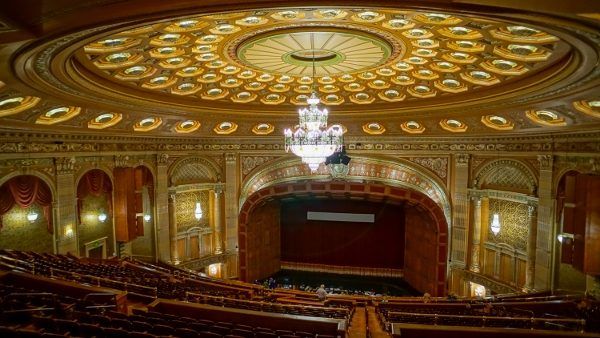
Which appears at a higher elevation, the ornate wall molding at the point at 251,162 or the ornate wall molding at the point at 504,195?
the ornate wall molding at the point at 251,162

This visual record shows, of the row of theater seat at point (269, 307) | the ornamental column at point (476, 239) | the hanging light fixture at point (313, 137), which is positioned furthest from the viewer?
the ornamental column at point (476, 239)

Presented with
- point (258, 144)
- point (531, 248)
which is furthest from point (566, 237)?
point (258, 144)

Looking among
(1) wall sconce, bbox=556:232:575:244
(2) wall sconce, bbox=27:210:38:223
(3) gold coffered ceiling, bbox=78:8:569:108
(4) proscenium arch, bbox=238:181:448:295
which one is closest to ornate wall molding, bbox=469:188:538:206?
(4) proscenium arch, bbox=238:181:448:295

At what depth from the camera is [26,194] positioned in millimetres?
10414

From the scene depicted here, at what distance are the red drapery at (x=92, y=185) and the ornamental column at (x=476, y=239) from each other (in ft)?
42.2

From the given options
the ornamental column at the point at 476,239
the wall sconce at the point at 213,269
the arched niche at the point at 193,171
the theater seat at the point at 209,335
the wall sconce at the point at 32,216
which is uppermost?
the arched niche at the point at 193,171

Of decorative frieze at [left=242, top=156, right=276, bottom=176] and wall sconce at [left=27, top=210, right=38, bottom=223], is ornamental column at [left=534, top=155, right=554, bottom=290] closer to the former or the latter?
decorative frieze at [left=242, top=156, right=276, bottom=176]

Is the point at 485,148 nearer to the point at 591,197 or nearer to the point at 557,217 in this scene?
the point at 557,217

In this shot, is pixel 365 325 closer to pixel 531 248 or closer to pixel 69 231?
pixel 531 248

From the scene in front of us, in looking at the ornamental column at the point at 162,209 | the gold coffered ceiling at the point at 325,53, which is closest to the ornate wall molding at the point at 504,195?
the gold coffered ceiling at the point at 325,53

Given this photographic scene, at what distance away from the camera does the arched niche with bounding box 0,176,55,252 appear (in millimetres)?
9984

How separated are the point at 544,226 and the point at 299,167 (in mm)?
9103

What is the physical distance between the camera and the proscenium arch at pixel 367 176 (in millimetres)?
15391

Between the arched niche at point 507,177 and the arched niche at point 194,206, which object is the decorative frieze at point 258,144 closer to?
the arched niche at point 507,177
